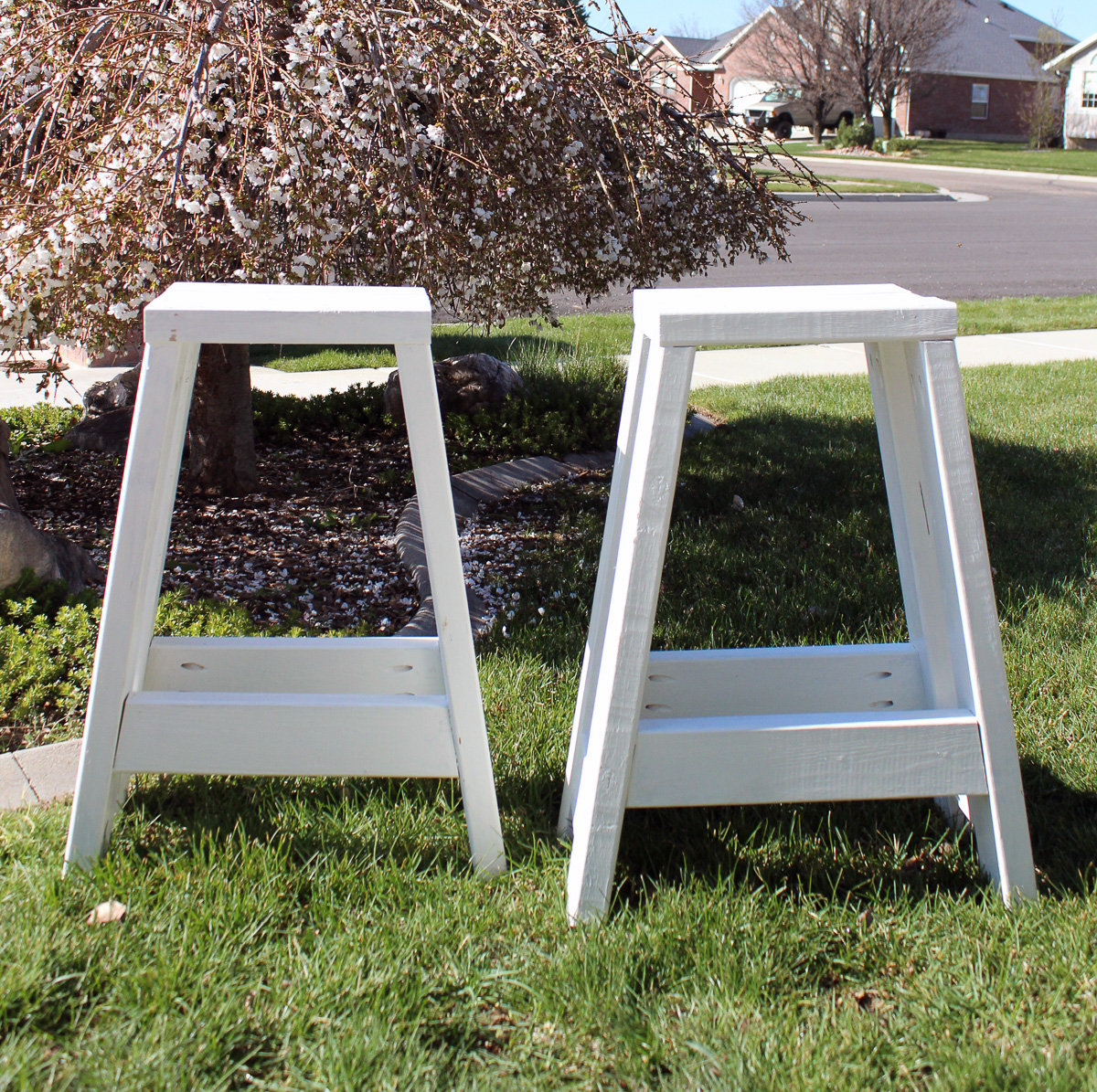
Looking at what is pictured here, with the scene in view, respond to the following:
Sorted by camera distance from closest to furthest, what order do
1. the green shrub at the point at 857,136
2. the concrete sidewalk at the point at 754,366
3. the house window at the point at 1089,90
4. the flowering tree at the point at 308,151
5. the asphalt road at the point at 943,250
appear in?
the flowering tree at the point at 308,151
the concrete sidewalk at the point at 754,366
the asphalt road at the point at 943,250
the green shrub at the point at 857,136
the house window at the point at 1089,90

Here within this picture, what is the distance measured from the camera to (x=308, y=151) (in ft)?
9.71

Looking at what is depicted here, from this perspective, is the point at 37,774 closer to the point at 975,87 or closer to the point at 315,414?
the point at 315,414

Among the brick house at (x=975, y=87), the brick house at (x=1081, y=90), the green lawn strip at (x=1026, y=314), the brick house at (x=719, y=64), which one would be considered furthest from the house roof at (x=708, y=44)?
the green lawn strip at (x=1026, y=314)

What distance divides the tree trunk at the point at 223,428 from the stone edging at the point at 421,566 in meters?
0.81

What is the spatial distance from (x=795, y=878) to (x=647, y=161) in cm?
250

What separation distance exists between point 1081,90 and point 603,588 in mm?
61726

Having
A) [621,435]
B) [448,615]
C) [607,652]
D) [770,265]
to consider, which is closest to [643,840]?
[607,652]

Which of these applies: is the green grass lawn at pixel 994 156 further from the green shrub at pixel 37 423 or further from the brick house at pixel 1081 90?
the green shrub at pixel 37 423

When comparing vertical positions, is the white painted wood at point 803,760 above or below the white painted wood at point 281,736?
below

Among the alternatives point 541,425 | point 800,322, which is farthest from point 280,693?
point 541,425

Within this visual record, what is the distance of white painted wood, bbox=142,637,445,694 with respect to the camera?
7.17 ft

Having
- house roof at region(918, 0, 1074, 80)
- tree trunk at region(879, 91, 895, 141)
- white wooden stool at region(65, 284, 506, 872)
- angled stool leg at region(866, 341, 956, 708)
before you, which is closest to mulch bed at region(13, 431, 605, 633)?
white wooden stool at region(65, 284, 506, 872)

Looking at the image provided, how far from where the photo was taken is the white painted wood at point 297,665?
2186 mm

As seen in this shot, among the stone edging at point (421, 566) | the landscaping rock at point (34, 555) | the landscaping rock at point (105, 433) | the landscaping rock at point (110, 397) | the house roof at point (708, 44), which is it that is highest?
the house roof at point (708, 44)
